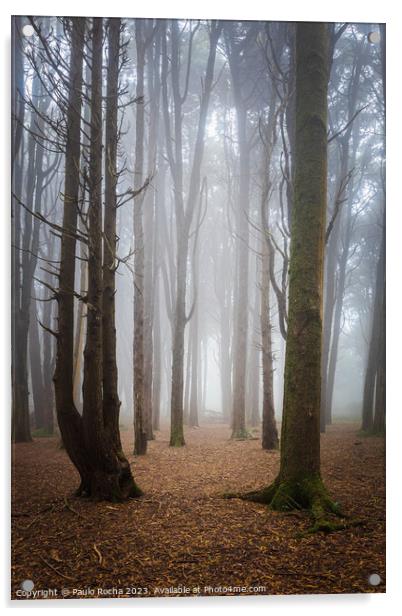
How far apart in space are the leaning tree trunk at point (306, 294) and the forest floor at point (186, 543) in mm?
293

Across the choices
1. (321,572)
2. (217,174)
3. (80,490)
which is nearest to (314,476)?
(321,572)

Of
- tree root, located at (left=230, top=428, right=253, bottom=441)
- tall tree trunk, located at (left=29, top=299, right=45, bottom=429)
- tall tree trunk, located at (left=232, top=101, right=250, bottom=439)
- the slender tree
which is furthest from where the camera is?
tree root, located at (left=230, top=428, right=253, bottom=441)

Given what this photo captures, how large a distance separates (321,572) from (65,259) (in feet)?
11.0

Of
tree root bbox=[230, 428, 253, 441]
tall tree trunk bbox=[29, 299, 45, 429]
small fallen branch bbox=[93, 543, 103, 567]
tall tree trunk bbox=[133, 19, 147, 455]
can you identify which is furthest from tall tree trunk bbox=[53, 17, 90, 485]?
tree root bbox=[230, 428, 253, 441]

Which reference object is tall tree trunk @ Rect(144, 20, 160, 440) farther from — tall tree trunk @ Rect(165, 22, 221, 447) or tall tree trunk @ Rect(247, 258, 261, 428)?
tall tree trunk @ Rect(247, 258, 261, 428)

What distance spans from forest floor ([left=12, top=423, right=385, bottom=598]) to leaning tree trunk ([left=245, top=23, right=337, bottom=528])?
293mm

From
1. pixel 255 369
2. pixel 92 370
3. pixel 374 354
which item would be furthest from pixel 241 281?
pixel 92 370

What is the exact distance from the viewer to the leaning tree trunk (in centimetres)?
373

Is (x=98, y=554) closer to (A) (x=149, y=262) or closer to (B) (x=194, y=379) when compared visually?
(A) (x=149, y=262)

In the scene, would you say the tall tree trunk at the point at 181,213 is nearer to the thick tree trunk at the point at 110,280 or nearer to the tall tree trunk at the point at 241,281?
the tall tree trunk at the point at 241,281

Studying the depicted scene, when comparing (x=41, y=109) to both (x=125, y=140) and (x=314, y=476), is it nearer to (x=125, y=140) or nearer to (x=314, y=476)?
(x=125, y=140)

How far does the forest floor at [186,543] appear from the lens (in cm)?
314

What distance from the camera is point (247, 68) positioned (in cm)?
510

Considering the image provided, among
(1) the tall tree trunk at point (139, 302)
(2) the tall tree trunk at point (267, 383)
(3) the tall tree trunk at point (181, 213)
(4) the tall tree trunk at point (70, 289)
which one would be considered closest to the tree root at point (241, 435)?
(2) the tall tree trunk at point (267, 383)
